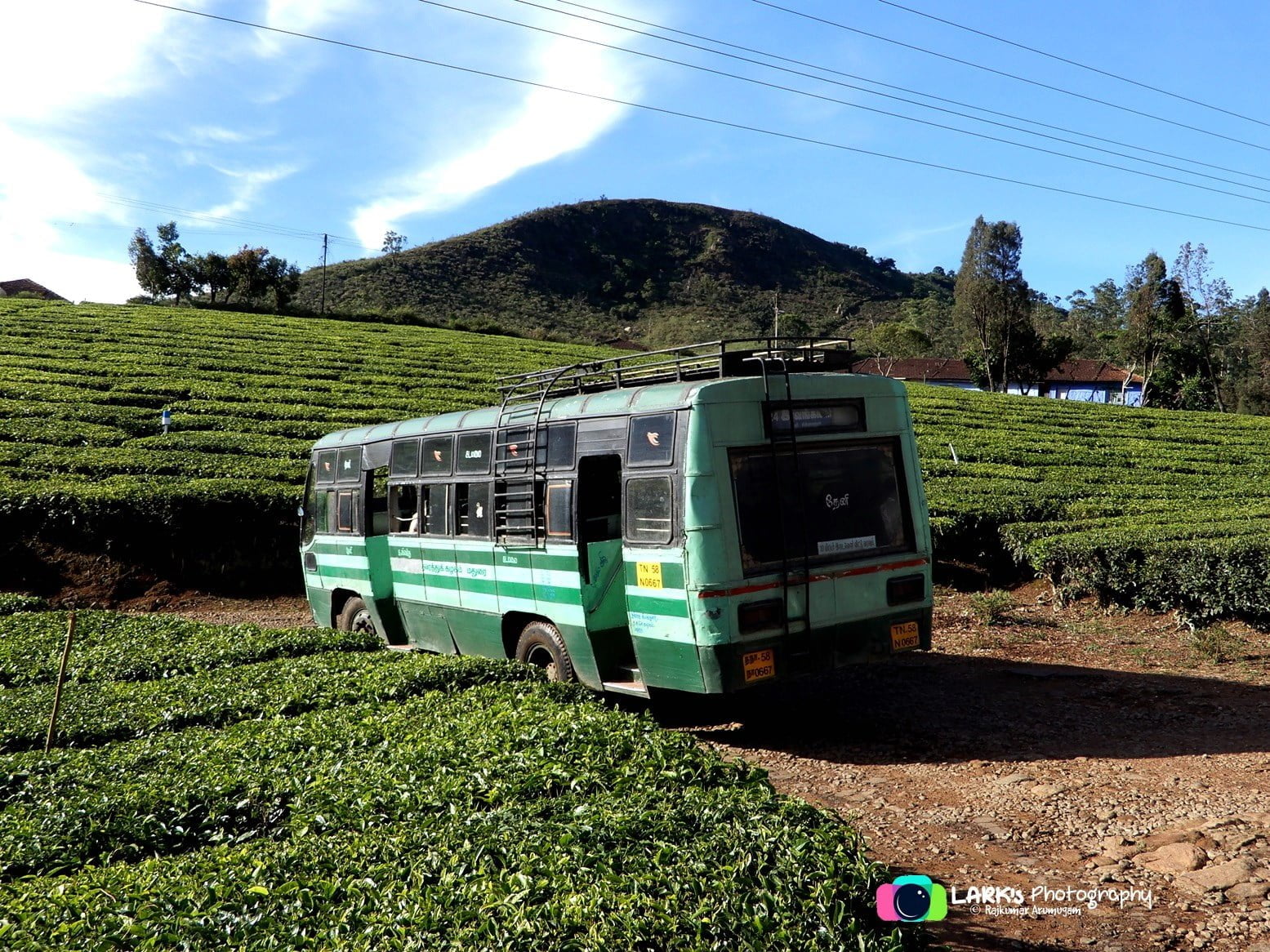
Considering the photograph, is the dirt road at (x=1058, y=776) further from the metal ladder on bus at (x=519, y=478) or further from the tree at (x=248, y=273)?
the tree at (x=248, y=273)

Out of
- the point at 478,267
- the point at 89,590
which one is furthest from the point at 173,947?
the point at 478,267

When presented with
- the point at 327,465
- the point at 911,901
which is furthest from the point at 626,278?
the point at 911,901

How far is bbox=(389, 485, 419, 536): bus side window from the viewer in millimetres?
11609

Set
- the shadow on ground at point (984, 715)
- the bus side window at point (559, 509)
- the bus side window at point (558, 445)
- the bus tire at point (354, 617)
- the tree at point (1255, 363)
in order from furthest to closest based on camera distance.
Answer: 1. the tree at point (1255, 363)
2. the bus tire at point (354, 617)
3. the bus side window at point (558, 445)
4. the bus side window at point (559, 509)
5. the shadow on ground at point (984, 715)

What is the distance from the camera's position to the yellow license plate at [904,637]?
8.14 meters

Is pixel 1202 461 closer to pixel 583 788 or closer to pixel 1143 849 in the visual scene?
pixel 1143 849

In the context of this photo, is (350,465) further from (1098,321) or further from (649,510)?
(1098,321)

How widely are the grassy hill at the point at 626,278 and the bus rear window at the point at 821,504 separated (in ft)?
171

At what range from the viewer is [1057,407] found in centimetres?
3819

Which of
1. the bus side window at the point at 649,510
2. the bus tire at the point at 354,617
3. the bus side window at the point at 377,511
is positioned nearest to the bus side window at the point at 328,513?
the bus side window at the point at 377,511

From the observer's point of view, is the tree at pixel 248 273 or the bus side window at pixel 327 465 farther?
the tree at pixel 248 273

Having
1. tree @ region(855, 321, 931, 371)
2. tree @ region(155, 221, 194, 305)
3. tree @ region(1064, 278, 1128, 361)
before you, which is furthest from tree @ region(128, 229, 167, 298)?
tree @ region(1064, 278, 1128, 361)

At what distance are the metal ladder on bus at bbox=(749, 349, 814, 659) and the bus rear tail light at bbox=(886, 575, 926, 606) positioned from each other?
92 cm

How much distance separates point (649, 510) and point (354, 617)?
6523mm
